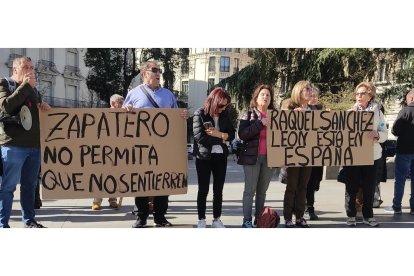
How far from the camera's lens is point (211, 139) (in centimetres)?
482

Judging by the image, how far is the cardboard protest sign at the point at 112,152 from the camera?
471 centimetres

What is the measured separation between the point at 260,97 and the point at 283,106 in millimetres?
561

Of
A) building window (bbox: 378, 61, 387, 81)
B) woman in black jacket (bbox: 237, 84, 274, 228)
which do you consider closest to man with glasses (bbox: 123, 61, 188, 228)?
woman in black jacket (bbox: 237, 84, 274, 228)

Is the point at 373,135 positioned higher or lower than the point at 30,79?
lower

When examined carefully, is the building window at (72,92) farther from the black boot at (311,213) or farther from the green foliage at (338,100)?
the black boot at (311,213)

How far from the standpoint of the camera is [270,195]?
26.6 ft

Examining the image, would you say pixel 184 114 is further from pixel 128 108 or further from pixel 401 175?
pixel 401 175

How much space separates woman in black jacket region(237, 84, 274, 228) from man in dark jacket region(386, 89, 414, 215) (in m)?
2.24

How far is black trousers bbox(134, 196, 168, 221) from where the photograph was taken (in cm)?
504

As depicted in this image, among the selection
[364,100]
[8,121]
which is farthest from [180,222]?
[364,100]

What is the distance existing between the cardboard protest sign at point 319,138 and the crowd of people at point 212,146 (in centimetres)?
10

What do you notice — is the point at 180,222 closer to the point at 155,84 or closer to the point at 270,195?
the point at 155,84

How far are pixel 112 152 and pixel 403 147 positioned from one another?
4.04 m

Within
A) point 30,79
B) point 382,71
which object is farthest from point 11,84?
point 382,71
